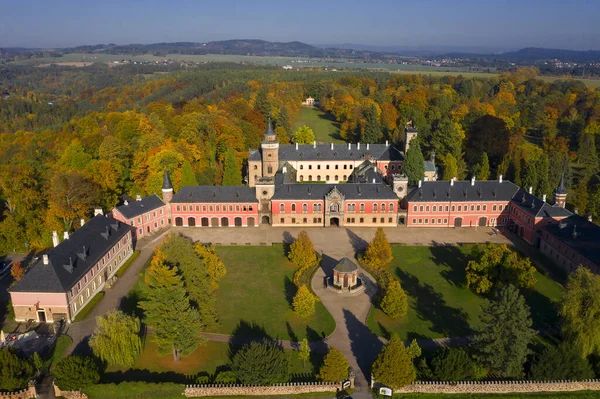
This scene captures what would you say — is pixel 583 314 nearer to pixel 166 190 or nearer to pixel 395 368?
pixel 395 368

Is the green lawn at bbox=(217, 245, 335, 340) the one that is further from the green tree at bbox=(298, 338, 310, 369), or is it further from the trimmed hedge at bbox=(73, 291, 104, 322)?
the trimmed hedge at bbox=(73, 291, 104, 322)

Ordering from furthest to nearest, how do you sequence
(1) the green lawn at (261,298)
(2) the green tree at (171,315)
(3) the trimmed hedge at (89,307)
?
(3) the trimmed hedge at (89,307), (1) the green lawn at (261,298), (2) the green tree at (171,315)

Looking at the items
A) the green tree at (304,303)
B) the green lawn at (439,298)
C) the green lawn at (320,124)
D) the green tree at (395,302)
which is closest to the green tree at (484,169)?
the green lawn at (439,298)

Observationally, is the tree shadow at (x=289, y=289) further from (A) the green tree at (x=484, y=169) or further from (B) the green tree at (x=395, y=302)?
(A) the green tree at (x=484, y=169)

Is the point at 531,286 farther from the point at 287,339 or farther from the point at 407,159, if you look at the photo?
→ the point at 407,159

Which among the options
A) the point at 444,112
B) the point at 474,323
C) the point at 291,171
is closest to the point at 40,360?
the point at 474,323

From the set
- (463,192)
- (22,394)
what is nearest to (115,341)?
(22,394)
